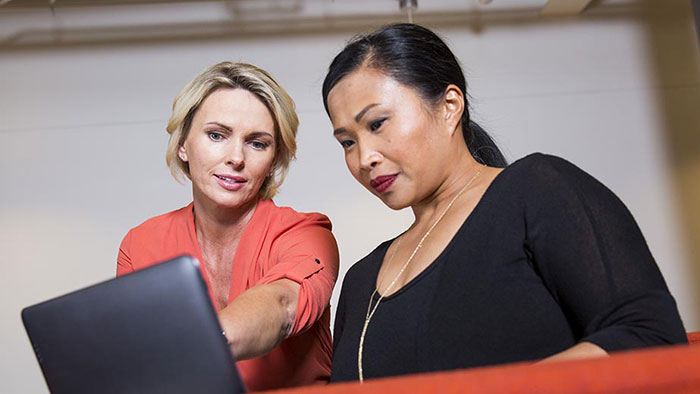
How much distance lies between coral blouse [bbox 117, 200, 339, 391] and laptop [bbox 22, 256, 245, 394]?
0.71 meters

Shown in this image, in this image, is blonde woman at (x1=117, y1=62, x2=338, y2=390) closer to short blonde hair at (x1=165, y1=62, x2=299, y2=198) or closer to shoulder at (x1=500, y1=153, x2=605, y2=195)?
short blonde hair at (x1=165, y1=62, x2=299, y2=198)

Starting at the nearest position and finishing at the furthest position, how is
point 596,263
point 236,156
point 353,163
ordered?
point 596,263
point 353,163
point 236,156

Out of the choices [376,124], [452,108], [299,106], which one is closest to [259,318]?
[376,124]

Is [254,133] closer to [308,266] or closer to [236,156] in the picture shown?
[236,156]

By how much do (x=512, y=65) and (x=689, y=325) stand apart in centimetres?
228

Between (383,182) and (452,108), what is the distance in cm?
20

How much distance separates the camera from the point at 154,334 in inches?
36.4

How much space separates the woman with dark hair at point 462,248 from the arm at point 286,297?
84 mm

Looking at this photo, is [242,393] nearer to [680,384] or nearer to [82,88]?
[680,384]

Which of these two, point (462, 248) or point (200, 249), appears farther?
point (200, 249)

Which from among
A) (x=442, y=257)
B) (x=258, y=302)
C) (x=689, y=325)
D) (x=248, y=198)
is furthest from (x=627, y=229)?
(x=689, y=325)

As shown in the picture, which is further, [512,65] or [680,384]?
[512,65]

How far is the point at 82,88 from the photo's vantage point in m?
5.31

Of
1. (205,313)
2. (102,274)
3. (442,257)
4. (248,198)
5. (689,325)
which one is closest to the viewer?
(205,313)
